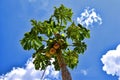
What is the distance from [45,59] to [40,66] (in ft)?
2.90

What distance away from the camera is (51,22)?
30062 millimetres

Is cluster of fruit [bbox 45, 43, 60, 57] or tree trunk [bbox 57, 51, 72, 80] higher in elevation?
cluster of fruit [bbox 45, 43, 60, 57]

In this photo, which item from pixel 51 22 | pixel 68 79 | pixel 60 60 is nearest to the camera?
pixel 68 79

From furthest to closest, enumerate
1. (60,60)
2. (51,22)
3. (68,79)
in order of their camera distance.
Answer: (51,22) < (60,60) < (68,79)

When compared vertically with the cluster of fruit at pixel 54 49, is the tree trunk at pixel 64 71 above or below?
below

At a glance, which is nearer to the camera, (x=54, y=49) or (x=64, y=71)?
(x=64, y=71)

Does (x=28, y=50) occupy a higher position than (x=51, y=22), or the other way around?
(x=51, y=22)

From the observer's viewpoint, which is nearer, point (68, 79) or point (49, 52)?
point (68, 79)

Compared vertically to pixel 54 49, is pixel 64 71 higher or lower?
lower

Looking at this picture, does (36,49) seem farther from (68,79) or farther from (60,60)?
(68,79)

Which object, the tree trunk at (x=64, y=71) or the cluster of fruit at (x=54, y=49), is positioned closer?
the tree trunk at (x=64, y=71)

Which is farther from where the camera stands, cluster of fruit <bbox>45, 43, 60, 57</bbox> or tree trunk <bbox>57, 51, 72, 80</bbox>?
cluster of fruit <bbox>45, 43, 60, 57</bbox>

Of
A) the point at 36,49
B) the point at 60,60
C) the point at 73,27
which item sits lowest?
the point at 60,60

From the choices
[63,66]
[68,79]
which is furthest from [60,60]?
[68,79]
